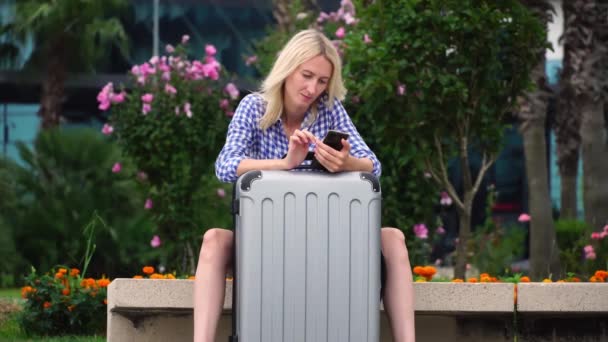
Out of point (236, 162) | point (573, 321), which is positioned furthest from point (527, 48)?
point (236, 162)

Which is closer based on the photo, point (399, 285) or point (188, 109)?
point (399, 285)

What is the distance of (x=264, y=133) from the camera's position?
12.0ft

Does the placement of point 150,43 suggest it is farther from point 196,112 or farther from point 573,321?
point 573,321

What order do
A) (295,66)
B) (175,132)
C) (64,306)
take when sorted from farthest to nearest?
(175,132) < (64,306) < (295,66)

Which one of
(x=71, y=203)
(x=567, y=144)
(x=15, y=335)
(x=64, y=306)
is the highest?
(x=567, y=144)

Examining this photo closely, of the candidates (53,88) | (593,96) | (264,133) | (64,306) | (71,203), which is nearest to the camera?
(264,133)

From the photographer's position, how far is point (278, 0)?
500 inches

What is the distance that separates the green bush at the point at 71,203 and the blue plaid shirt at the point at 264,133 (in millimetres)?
9488

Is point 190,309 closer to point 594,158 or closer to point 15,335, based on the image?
point 15,335

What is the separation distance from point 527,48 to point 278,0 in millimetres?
6426

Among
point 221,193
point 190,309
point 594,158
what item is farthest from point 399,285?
point 594,158

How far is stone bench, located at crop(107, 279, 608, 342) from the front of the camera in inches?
159

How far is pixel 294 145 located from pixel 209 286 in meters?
Result: 0.47

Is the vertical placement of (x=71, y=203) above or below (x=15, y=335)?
above
